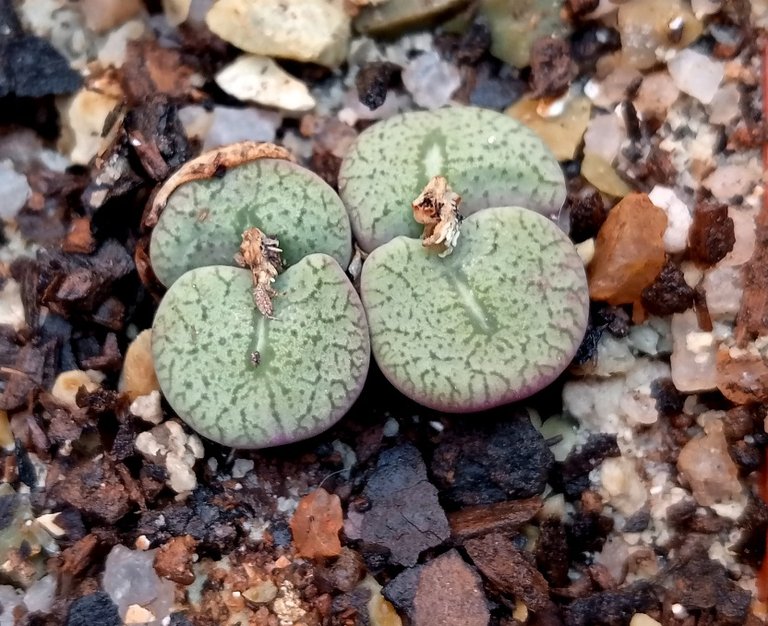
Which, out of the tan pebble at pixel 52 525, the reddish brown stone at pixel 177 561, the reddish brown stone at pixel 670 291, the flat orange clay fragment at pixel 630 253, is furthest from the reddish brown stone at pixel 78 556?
the reddish brown stone at pixel 670 291

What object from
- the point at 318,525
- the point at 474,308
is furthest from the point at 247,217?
the point at 318,525

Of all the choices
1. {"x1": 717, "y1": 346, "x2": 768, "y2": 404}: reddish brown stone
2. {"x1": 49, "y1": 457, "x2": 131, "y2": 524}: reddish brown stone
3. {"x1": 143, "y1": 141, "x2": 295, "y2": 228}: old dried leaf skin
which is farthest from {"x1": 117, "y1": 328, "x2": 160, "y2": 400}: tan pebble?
{"x1": 717, "y1": 346, "x2": 768, "y2": 404}: reddish brown stone

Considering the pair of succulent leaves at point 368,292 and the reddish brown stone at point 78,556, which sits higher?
Answer: the pair of succulent leaves at point 368,292

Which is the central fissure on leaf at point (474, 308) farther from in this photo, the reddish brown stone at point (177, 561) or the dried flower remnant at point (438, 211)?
the reddish brown stone at point (177, 561)

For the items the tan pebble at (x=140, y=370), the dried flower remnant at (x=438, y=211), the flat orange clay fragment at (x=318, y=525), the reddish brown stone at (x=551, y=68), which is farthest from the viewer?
the reddish brown stone at (x=551, y=68)

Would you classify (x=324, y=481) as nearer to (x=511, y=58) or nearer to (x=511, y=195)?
(x=511, y=195)

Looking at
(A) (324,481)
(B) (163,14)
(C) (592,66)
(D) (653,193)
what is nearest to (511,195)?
(D) (653,193)

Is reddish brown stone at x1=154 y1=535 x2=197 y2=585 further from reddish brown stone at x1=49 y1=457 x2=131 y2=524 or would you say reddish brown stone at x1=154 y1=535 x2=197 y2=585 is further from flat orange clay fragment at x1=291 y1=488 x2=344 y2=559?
flat orange clay fragment at x1=291 y1=488 x2=344 y2=559
